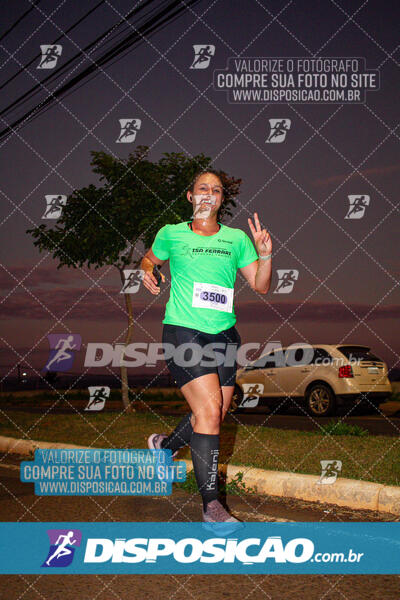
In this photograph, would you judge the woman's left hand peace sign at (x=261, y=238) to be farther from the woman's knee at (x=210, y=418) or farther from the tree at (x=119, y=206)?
the tree at (x=119, y=206)

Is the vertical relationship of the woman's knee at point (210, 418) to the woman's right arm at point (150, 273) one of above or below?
below

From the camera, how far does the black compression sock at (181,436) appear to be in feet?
16.7

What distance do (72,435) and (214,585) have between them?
24.4 feet

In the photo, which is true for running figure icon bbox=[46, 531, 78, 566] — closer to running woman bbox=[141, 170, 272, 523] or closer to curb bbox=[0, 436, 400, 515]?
running woman bbox=[141, 170, 272, 523]

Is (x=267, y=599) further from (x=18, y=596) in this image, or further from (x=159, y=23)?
(x=159, y=23)

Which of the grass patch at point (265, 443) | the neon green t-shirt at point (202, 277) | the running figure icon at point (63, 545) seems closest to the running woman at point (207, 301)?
the neon green t-shirt at point (202, 277)

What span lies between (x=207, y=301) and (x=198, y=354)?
1.21 feet

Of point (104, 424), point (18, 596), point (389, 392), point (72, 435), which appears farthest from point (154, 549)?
point (389, 392)

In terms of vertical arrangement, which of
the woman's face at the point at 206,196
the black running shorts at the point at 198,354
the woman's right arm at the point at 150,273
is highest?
the woman's face at the point at 206,196

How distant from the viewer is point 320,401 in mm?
15172

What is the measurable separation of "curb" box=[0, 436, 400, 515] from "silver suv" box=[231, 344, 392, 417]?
27.5 feet

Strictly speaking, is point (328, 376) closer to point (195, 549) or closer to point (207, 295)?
point (207, 295)

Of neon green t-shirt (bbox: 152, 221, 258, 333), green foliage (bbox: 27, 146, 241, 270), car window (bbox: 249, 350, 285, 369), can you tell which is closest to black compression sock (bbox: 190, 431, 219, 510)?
A: neon green t-shirt (bbox: 152, 221, 258, 333)

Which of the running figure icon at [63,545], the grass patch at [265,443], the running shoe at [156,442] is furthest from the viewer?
the grass patch at [265,443]
